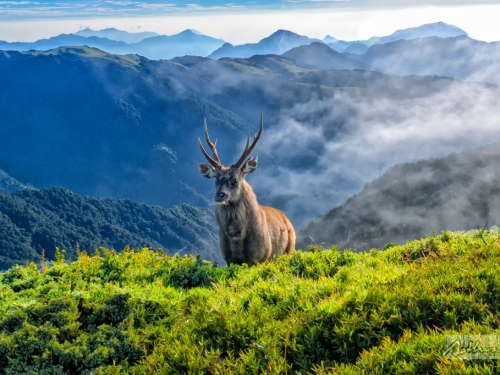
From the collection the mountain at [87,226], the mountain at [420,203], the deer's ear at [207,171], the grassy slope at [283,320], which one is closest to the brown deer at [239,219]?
the deer's ear at [207,171]

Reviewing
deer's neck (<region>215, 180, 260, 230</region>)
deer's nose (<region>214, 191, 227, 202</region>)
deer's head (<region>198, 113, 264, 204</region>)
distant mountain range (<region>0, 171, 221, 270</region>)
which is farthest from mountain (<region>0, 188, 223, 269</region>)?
deer's nose (<region>214, 191, 227, 202</region>)

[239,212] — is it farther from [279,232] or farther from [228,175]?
[279,232]

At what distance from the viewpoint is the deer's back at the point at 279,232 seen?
13.9 metres

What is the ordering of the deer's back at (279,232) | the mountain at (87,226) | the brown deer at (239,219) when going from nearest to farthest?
the brown deer at (239,219), the deer's back at (279,232), the mountain at (87,226)

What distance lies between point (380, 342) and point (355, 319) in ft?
1.22

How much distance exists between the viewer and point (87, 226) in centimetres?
14512

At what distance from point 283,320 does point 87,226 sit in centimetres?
14718

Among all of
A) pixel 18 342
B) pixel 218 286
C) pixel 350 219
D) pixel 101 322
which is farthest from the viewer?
pixel 350 219

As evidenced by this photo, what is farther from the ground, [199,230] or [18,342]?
[18,342]

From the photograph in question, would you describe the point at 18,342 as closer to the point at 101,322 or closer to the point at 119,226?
the point at 101,322

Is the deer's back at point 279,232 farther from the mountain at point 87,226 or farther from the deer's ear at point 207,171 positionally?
the mountain at point 87,226

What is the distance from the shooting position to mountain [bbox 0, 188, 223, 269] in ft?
421

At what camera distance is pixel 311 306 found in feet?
20.1

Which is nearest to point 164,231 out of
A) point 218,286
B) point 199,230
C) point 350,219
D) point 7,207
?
point 199,230
